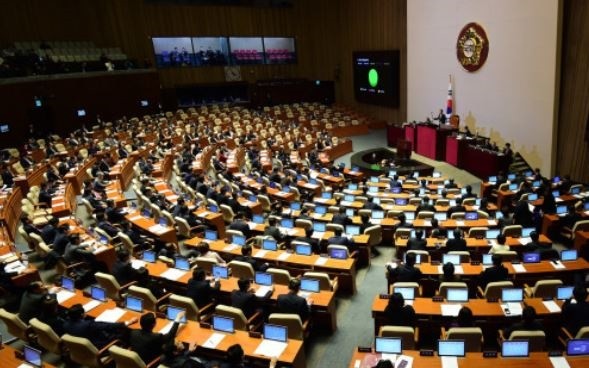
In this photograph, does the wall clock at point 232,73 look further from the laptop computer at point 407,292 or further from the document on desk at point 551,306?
the document on desk at point 551,306

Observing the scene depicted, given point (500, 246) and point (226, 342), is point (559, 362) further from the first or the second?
point (226, 342)

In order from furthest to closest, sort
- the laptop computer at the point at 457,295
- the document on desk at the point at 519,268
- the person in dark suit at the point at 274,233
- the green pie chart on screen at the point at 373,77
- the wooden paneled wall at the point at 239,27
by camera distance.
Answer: the green pie chart on screen at the point at 373,77
the wooden paneled wall at the point at 239,27
the person in dark suit at the point at 274,233
the document on desk at the point at 519,268
the laptop computer at the point at 457,295

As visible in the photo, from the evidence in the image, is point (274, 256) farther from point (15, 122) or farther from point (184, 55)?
point (184, 55)

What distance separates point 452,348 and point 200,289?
3.95m

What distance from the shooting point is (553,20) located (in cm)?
1459

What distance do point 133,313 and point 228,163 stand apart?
35.7 ft

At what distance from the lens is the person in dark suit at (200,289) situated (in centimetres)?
723

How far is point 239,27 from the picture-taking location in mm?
31094

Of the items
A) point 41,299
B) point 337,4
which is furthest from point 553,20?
point 337,4

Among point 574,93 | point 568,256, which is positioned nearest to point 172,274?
point 568,256

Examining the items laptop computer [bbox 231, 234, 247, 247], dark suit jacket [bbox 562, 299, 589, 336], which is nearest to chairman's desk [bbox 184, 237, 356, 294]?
laptop computer [bbox 231, 234, 247, 247]

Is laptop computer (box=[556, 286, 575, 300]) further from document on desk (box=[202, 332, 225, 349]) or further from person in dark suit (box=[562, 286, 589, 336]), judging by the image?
document on desk (box=[202, 332, 225, 349])

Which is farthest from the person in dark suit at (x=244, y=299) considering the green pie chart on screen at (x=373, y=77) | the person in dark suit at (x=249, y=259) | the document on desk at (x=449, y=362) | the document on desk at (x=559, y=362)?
the green pie chart on screen at (x=373, y=77)

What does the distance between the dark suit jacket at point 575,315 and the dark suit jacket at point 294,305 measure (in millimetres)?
3620
